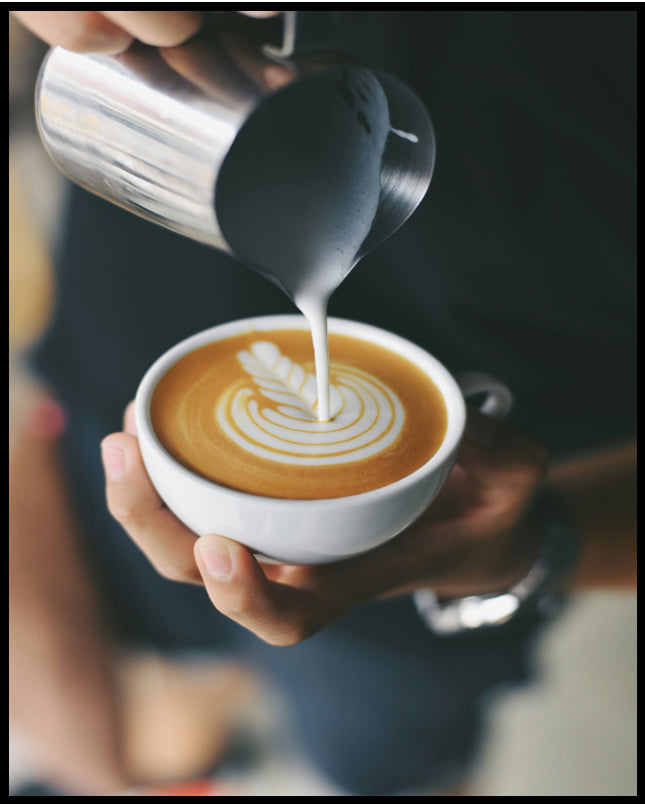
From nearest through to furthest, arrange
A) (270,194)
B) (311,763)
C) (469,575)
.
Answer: (270,194), (469,575), (311,763)

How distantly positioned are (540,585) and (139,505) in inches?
24.4

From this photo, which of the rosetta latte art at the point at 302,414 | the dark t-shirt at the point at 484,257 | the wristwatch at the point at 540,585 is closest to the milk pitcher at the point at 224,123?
the rosetta latte art at the point at 302,414

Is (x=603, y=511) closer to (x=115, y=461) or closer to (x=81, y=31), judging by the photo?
(x=115, y=461)

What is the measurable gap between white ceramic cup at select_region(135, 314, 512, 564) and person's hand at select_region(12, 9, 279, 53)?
33cm

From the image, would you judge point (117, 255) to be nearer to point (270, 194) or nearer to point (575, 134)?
point (270, 194)

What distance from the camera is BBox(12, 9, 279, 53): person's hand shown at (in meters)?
0.46

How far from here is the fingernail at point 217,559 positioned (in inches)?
24.2

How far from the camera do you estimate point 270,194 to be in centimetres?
59

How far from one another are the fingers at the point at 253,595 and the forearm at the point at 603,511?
53 centimetres

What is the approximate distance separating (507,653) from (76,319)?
2.98ft

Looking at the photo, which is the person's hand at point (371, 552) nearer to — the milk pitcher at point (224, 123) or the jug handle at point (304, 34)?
the milk pitcher at point (224, 123)

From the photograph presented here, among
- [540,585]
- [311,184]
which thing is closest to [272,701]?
[540,585]

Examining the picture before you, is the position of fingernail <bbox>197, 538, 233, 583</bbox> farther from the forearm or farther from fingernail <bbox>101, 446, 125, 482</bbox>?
the forearm
